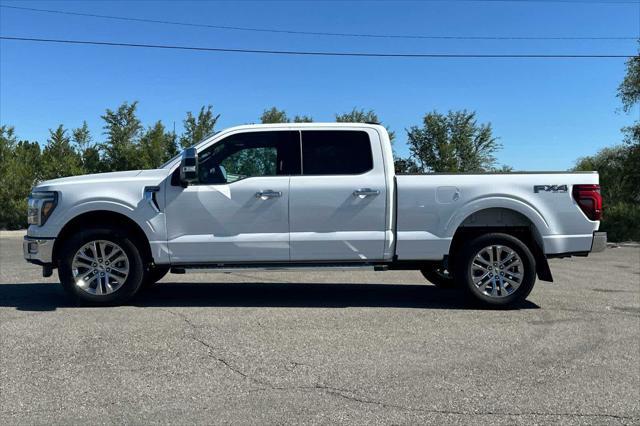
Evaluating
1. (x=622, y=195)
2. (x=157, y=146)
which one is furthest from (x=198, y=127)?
(x=622, y=195)

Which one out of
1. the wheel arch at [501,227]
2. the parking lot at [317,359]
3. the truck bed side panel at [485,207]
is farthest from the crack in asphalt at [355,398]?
the wheel arch at [501,227]

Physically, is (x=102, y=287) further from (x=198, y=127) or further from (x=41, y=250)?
(x=198, y=127)

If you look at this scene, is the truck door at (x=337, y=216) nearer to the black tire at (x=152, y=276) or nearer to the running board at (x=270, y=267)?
the running board at (x=270, y=267)

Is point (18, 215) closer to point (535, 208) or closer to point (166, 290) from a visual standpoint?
point (166, 290)

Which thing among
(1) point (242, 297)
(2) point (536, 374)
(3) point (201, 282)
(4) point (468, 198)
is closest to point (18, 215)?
(3) point (201, 282)

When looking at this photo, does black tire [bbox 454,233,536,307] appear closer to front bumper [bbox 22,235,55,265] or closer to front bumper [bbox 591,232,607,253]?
front bumper [bbox 591,232,607,253]

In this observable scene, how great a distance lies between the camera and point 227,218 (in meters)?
6.64

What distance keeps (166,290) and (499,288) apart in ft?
15.1

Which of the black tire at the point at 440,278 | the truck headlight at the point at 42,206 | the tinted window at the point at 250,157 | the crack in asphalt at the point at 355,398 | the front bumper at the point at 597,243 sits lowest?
the crack in asphalt at the point at 355,398

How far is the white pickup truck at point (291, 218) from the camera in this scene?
659cm

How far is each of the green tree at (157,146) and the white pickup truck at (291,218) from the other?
19292 mm

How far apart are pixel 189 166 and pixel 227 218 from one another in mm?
754

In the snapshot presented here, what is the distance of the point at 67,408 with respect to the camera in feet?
12.4

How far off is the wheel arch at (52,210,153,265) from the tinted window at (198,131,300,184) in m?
1.02
